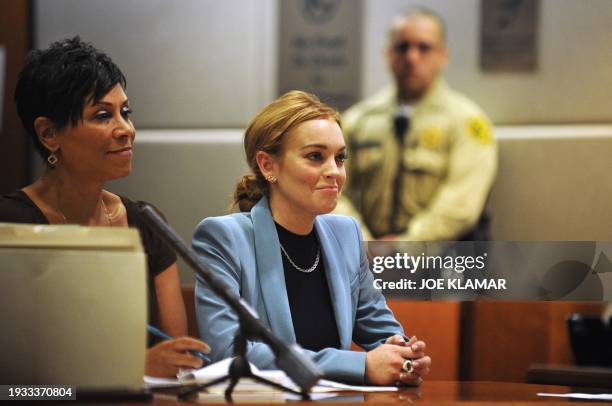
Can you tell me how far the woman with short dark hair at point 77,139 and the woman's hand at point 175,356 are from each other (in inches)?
3.8

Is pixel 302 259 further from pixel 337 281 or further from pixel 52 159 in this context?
pixel 52 159

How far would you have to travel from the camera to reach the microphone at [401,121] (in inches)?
114

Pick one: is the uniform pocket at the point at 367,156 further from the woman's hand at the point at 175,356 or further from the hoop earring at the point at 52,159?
the woman's hand at the point at 175,356

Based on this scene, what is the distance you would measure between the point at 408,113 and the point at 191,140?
0.70 meters

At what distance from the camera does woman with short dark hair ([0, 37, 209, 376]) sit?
1394 mm

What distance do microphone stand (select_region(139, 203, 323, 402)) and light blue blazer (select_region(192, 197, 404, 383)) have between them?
0.13m

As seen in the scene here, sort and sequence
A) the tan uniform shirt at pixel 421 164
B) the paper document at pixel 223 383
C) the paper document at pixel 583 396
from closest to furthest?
1. the paper document at pixel 223 383
2. the paper document at pixel 583 396
3. the tan uniform shirt at pixel 421 164

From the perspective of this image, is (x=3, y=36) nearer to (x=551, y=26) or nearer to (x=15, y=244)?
(x=551, y=26)

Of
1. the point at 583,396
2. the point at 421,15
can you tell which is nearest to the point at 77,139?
the point at 583,396

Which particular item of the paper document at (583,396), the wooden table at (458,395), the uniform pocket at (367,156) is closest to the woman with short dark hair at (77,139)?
the wooden table at (458,395)

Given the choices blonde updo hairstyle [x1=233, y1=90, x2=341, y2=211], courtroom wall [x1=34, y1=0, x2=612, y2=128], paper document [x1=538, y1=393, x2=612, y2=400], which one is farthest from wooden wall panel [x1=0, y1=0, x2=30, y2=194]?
paper document [x1=538, y1=393, x2=612, y2=400]

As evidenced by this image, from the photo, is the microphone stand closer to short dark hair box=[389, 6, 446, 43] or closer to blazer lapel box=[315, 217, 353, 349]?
blazer lapel box=[315, 217, 353, 349]

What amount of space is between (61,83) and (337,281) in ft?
1.88

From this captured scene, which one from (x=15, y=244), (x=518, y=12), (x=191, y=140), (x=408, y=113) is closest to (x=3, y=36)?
(x=191, y=140)
